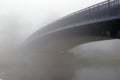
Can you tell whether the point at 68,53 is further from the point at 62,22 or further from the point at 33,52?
the point at 62,22

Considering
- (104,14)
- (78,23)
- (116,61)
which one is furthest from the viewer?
(116,61)

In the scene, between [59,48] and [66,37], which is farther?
[59,48]

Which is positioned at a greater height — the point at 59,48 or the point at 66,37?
the point at 59,48

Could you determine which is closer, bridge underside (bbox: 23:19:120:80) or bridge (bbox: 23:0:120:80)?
bridge (bbox: 23:0:120:80)

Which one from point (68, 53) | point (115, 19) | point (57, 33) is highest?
point (68, 53)

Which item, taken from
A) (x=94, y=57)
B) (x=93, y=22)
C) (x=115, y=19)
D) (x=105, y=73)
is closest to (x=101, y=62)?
(x=94, y=57)

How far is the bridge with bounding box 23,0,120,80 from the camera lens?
19.2 metres

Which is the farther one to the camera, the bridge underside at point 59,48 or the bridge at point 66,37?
the bridge underside at point 59,48

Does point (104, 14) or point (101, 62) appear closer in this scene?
point (104, 14)

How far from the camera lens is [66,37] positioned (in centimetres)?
2748

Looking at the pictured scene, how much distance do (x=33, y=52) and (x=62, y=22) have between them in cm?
1293

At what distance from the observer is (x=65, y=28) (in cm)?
2516

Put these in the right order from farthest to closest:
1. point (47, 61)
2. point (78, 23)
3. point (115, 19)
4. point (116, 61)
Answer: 1. point (47, 61)
2. point (116, 61)
3. point (78, 23)
4. point (115, 19)

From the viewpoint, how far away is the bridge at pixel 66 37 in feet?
63.1
